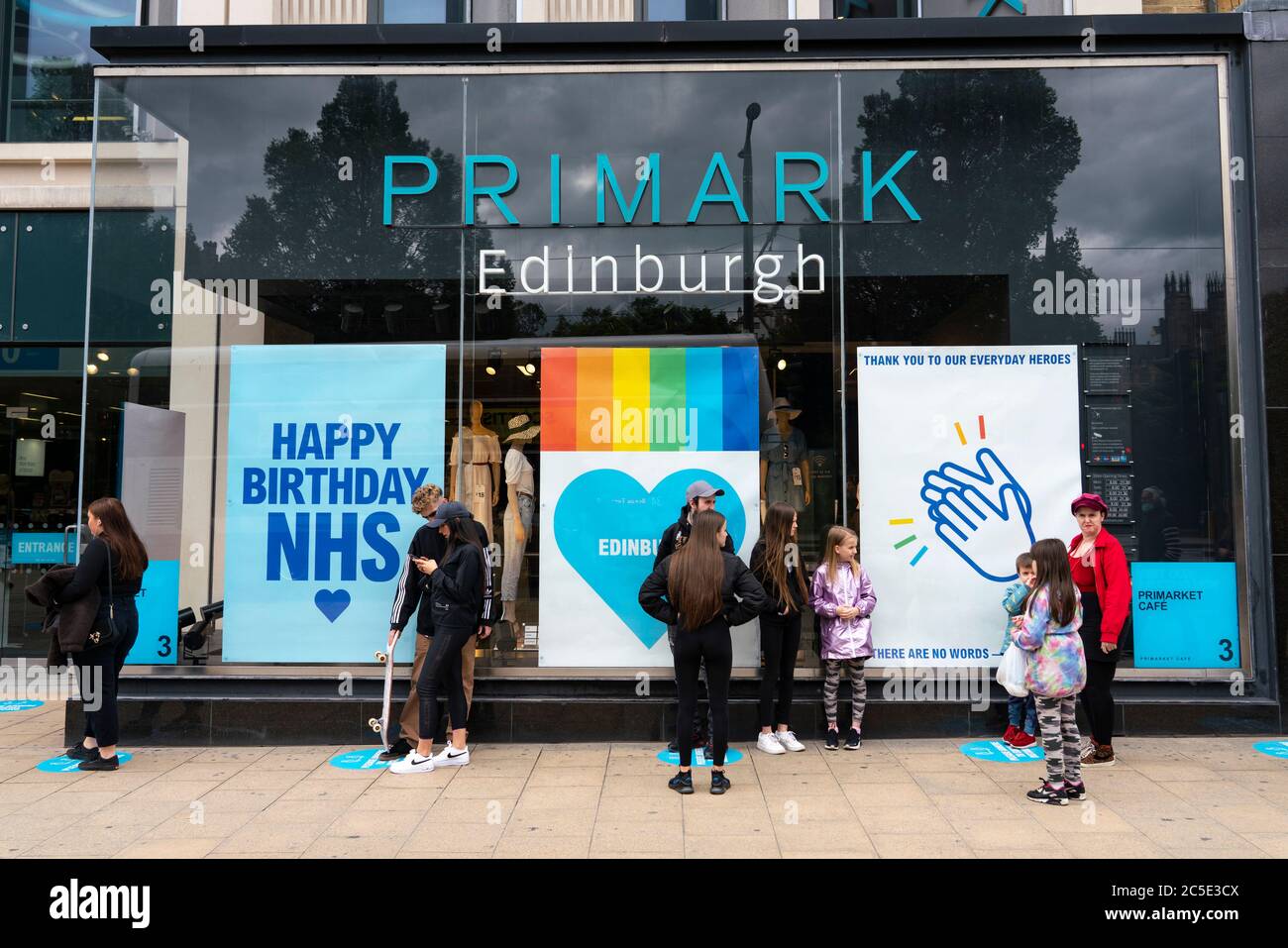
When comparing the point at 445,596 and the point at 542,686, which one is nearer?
the point at 445,596

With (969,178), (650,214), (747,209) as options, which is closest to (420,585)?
(650,214)

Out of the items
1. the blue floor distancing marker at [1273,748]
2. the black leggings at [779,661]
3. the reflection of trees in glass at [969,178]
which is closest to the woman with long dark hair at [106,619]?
the black leggings at [779,661]

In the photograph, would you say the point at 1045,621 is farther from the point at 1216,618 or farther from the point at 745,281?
the point at 745,281

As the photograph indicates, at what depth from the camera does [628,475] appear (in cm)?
753

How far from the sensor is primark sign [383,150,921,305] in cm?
771

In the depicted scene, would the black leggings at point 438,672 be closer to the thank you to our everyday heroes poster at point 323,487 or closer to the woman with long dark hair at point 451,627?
the woman with long dark hair at point 451,627

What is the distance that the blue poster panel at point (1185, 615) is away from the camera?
733 cm

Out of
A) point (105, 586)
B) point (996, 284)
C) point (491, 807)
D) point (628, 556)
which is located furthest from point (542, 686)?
point (996, 284)

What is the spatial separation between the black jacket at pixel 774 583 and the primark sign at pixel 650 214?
247 centimetres

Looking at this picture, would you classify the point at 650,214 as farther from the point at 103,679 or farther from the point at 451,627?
the point at 103,679

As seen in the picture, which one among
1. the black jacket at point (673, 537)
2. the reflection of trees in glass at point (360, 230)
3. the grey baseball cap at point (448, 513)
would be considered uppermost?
the reflection of trees in glass at point (360, 230)

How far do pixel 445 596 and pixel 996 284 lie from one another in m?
5.71

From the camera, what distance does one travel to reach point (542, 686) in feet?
24.0

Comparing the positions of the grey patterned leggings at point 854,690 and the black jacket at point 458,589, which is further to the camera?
the grey patterned leggings at point 854,690
